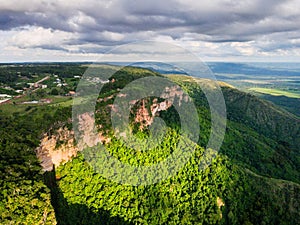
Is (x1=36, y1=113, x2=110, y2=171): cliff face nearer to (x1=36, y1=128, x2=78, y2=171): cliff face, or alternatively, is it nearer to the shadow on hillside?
(x1=36, y1=128, x2=78, y2=171): cliff face

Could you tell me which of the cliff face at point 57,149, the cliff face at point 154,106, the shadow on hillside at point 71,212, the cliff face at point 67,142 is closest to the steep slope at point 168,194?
the shadow on hillside at point 71,212

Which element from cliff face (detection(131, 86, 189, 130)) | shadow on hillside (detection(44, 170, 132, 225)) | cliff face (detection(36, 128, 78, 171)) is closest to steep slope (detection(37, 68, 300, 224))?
shadow on hillside (detection(44, 170, 132, 225))

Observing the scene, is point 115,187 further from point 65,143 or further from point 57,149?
point 57,149

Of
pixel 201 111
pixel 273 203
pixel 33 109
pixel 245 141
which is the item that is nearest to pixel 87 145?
pixel 33 109

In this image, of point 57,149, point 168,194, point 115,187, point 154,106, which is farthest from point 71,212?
point 154,106

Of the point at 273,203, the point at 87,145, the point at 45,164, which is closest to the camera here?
the point at 45,164

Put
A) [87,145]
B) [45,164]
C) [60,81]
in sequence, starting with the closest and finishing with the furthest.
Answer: [45,164] → [87,145] → [60,81]

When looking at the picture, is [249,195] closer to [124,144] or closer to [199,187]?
[199,187]
